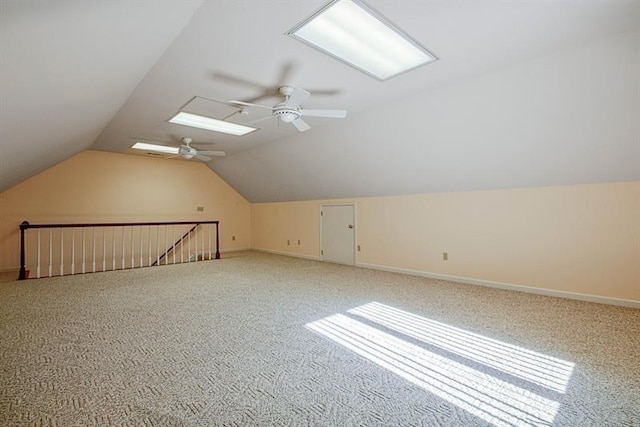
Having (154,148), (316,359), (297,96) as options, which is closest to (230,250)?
(154,148)

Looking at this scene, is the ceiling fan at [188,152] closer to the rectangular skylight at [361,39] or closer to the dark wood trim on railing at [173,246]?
the dark wood trim on railing at [173,246]

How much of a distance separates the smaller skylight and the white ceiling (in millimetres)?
780

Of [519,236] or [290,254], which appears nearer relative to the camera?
[519,236]

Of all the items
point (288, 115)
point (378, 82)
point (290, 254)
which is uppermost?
point (378, 82)

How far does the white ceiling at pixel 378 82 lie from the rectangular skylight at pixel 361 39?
110 mm

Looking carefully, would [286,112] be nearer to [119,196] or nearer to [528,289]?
[528,289]

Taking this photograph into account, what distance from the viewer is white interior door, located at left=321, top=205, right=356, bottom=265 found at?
6203mm

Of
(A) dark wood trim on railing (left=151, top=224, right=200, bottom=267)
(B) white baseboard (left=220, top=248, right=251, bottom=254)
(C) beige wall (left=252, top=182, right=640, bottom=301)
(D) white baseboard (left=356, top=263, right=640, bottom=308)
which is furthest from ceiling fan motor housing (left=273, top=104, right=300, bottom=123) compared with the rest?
(B) white baseboard (left=220, top=248, right=251, bottom=254)

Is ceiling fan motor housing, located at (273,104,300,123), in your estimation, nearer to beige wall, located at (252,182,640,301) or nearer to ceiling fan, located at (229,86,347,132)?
ceiling fan, located at (229,86,347,132)

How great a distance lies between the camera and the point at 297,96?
292cm

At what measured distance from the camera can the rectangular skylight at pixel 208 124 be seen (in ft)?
14.4

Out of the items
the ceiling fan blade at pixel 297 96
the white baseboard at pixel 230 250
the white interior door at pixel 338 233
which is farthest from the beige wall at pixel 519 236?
the white baseboard at pixel 230 250

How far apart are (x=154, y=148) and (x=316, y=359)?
5799mm

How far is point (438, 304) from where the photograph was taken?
3.48 m
